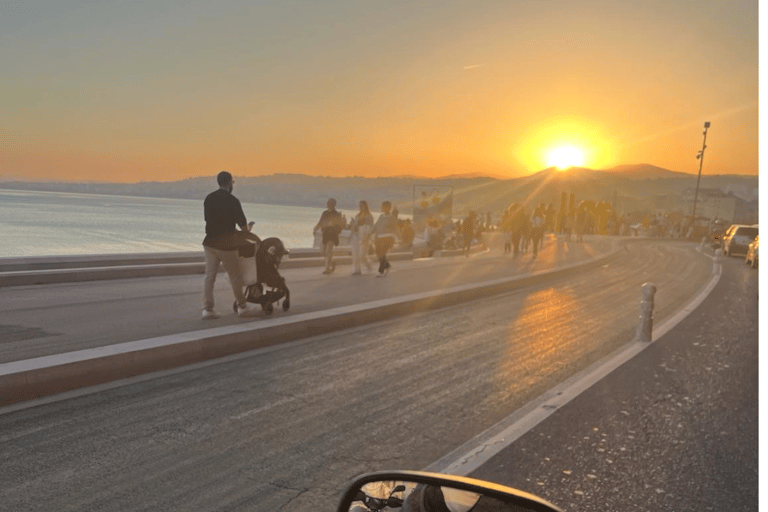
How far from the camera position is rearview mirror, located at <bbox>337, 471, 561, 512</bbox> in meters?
1.44

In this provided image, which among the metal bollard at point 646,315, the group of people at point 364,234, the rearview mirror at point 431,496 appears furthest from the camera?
the group of people at point 364,234

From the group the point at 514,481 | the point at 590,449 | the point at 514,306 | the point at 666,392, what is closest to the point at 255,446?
the point at 514,481

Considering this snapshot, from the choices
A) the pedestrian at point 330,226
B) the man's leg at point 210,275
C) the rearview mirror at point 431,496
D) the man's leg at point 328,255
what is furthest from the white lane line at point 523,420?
the man's leg at point 328,255

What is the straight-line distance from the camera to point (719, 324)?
12938mm

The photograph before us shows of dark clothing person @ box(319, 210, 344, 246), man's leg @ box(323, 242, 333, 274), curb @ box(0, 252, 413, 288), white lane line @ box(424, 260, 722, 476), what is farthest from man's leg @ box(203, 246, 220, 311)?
man's leg @ box(323, 242, 333, 274)

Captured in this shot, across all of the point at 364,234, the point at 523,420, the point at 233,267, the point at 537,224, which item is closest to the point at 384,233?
the point at 364,234

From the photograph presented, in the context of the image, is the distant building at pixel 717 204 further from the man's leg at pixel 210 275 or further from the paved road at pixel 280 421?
the man's leg at pixel 210 275

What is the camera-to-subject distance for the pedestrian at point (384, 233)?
1745cm

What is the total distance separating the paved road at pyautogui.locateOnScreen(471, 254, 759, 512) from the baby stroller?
205 inches

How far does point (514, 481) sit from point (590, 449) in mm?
1051

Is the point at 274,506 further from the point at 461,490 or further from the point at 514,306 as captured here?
the point at 514,306

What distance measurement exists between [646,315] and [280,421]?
6710 millimetres

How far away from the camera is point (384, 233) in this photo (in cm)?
1767

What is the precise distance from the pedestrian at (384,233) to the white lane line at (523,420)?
8366 mm
